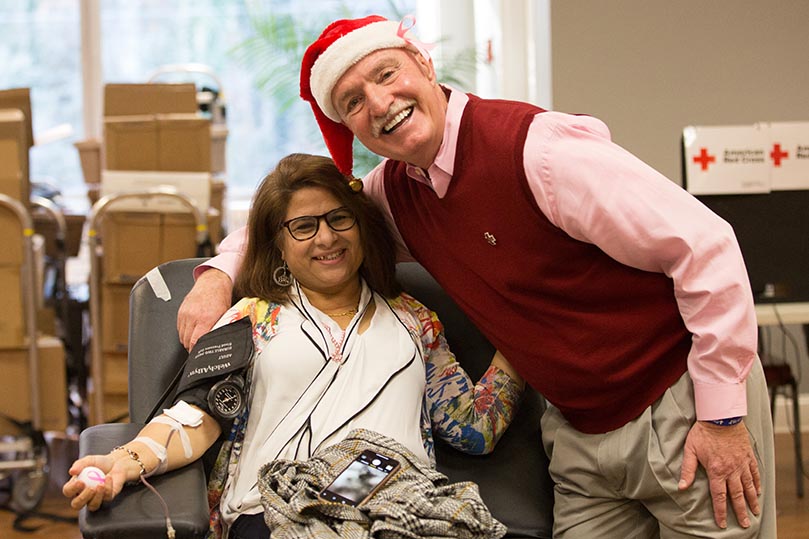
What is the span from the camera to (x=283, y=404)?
5.93 ft

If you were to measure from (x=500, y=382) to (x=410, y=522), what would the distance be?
46 cm

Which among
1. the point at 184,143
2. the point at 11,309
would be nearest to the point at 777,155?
the point at 184,143

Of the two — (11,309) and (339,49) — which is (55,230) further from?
(339,49)

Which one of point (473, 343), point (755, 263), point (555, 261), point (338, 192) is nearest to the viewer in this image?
point (555, 261)

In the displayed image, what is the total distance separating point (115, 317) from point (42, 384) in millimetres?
343

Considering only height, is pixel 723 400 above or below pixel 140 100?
below

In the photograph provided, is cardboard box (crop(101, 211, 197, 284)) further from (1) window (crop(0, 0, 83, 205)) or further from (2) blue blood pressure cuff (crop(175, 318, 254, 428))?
(1) window (crop(0, 0, 83, 205))

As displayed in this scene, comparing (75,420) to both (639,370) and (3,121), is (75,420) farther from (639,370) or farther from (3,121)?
(639,370)

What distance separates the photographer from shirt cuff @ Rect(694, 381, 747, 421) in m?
1.56

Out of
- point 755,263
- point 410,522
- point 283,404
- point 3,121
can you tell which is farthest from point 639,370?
point 3,121

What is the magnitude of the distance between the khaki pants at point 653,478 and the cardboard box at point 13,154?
232 centimetres

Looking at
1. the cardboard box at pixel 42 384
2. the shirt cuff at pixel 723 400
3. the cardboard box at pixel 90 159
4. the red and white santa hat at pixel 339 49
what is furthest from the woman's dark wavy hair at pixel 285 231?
the cardboard box at pixel 90 159

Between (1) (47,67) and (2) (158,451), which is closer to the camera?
Answer: (2) (158,451)

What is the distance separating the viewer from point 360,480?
160cm
